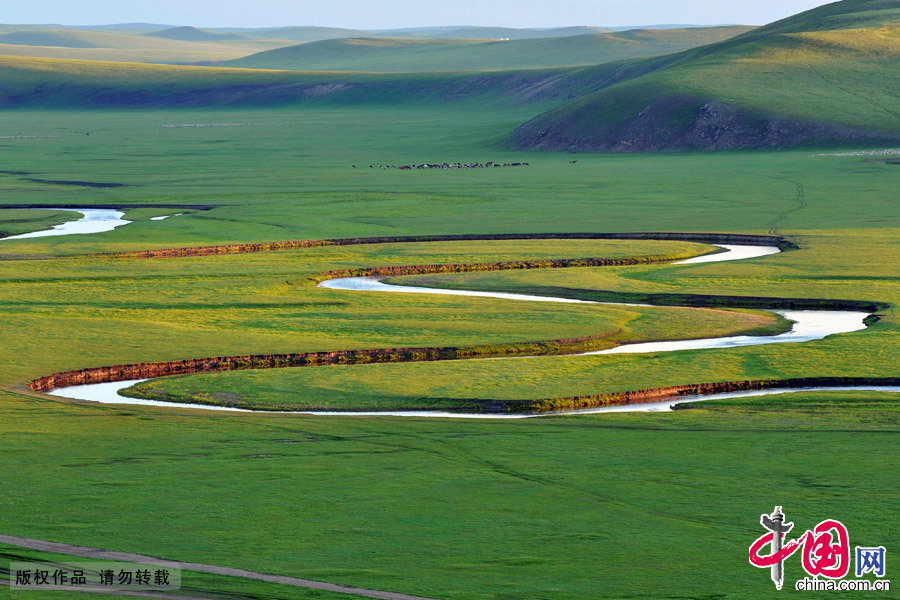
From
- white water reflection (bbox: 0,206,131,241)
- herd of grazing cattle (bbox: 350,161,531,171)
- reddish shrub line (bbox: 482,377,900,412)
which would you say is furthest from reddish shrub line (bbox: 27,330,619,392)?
herd of grazing cattle (bbox: 350,161,531,171)

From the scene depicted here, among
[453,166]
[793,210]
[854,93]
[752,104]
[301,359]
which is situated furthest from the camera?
[854,93]

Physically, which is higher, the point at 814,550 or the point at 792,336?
the point at 814,550

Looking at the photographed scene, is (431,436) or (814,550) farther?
(431,436)

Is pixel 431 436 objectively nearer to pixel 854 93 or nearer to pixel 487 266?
pixel 487 266

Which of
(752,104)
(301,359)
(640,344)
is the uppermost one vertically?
(752,104)

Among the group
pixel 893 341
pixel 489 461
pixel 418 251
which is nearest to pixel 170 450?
pixel 489 461

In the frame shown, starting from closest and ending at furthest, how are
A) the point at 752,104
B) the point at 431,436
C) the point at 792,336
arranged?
the point at 431,436 < the point at 792,336 < the point at 752,104

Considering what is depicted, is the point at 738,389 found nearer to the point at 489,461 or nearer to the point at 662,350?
the point at 662,350

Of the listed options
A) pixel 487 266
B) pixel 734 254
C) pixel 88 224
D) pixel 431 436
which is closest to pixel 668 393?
pixel 431 436
